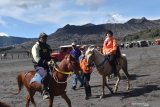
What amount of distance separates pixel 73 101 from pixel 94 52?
2138mm

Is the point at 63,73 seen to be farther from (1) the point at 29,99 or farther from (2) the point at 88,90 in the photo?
(2) the point at 88,90

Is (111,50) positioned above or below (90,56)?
above

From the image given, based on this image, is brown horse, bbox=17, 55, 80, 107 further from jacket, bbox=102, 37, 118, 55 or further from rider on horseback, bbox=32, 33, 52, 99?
jacket, bbox=102, 37, 118, 55

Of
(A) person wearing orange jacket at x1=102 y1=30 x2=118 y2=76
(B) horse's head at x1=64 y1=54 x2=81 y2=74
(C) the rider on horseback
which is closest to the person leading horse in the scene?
(A) person wearing orange jacket at x1=102 y1=30 x2=118 y2=76

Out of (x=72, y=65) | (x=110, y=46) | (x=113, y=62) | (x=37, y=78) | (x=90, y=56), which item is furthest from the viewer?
(x=110, y=46)

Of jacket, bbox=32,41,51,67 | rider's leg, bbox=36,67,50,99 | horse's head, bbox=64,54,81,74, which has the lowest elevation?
rider's leg, bbox=36,67,50,99

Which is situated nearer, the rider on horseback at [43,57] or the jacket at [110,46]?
Result: the rider on horseback at [43,57]

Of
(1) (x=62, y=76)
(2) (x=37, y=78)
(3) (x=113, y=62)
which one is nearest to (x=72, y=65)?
(1) (x=62, y=76)

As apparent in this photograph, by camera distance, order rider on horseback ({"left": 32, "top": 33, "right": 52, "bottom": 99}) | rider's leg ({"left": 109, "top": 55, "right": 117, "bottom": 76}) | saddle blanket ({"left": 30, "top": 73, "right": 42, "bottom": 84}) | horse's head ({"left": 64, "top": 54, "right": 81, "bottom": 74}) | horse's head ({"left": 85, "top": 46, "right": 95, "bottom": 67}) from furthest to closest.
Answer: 1. rider's leg ({"left": 109, "top": 55, "right": 117, "bottom": 76})
2. horse's head ({"left": 85, "top": 46, "right": 95, "bottom": 67})
3. saddle blanket ({"left": 30, "top": 73, "right": 42, "bottom": 84})
4. rider on horseback ({"left": 32, "top": 33, "right": 52, "bottom": 99})
5. horse's head ({"left": 64, "top": 54, "right": 81, "bottom": 74})

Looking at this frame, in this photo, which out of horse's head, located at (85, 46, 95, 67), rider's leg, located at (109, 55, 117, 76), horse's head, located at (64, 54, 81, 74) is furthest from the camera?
rider's leg, located at (109, 55, 117, 76)

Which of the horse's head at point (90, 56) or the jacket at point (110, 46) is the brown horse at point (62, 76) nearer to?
the horse's head at point (90, 56)

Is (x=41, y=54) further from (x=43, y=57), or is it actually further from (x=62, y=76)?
(x=62, y=76)

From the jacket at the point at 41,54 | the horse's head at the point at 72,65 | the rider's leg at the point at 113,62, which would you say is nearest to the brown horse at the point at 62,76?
the horse's head at the point at 72,65

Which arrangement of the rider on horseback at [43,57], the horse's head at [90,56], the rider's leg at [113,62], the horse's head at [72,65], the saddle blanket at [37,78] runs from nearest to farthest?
the horse's head at [72,65]
the rider on horseback at [43,57]
the saddle blanket at [37,78]
the horse's head at [90,56]
the rider's leg at [113,62]
